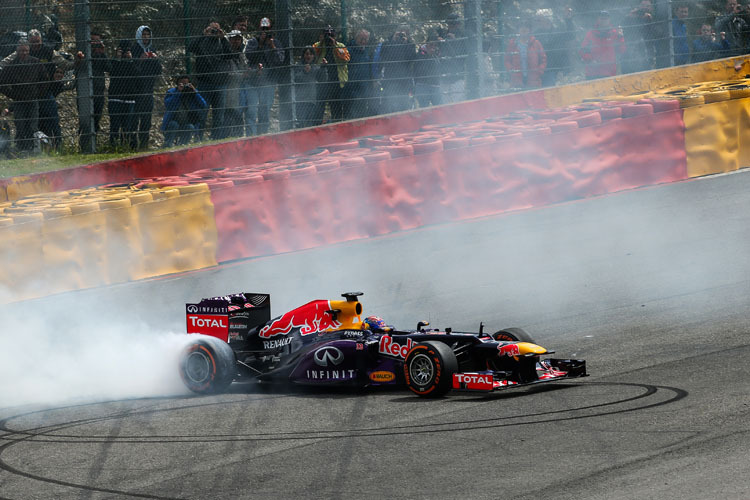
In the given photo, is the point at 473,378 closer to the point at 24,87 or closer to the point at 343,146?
the point at 343,146

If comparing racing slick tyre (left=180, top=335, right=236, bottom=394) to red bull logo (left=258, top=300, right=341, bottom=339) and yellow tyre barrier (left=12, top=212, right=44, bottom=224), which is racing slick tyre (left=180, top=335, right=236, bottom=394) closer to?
red bull logo (left=258, top=300, right=341, bottom=339)

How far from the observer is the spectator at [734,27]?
18516 mm

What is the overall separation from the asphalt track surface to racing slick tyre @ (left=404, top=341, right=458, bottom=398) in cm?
11

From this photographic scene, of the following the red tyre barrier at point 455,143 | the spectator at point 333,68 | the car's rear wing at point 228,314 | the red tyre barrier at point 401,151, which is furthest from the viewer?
the spectator at point 333,68

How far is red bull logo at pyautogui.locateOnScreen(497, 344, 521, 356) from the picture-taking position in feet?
23.5

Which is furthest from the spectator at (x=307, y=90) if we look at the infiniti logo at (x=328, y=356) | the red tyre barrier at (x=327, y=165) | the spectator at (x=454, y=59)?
the infiniti logo at (x=328, y=356)

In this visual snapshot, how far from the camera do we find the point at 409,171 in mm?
13469

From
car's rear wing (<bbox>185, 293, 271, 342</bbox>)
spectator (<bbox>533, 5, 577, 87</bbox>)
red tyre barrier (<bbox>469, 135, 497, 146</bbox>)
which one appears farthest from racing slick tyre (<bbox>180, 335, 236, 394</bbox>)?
spectator (<bbox>533, 5, 577, 87</bbox>)

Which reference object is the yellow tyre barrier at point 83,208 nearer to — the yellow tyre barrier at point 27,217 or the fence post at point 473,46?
the yellow tyre barrier at point 27,217

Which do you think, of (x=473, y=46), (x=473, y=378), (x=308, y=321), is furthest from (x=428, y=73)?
(x=473, y=378)

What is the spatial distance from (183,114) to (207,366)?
790cm

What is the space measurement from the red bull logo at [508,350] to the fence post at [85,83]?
9.23 metres

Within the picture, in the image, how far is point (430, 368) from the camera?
23.7 ft

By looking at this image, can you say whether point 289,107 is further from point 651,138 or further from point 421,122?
point 651,138
